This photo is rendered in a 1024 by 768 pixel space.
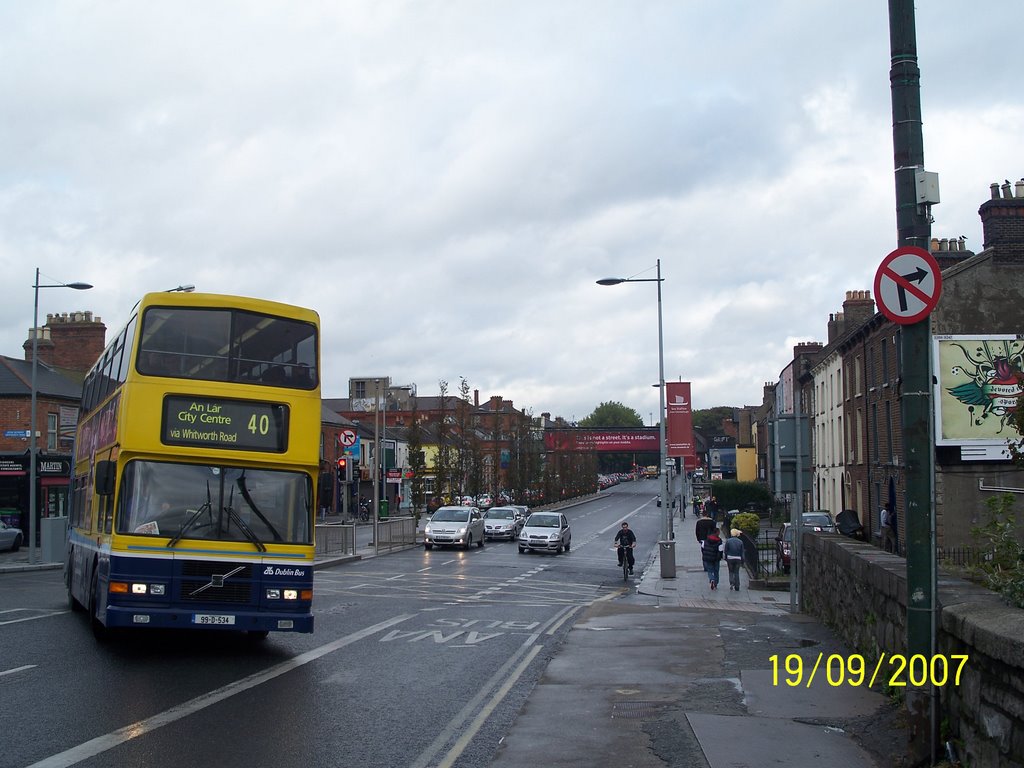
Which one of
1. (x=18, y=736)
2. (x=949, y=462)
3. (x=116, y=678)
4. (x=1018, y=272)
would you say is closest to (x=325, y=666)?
(x=116, y=678)

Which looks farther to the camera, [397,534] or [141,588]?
[397,534]

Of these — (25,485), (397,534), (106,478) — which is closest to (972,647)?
(106,478)

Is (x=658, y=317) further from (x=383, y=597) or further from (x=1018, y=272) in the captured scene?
(x=383, y=597)

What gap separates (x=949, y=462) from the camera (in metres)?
28.4

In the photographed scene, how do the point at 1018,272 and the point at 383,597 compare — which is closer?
the point at 383,597

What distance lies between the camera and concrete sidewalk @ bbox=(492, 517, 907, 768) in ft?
25.7

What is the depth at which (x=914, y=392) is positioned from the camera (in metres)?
7.20

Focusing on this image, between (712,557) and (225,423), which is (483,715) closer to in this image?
(225,423)

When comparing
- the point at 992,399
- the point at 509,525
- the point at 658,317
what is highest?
the point at 658,317

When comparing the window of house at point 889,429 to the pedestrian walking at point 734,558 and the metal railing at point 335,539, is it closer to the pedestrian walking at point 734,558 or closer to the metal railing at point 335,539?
the pedestrian walking at point 734,558

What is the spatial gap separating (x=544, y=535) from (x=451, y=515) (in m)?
5.11

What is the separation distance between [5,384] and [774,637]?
4009 cm
